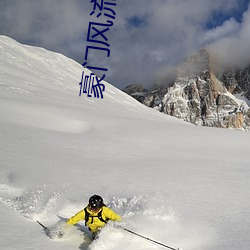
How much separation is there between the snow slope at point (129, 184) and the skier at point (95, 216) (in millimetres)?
229

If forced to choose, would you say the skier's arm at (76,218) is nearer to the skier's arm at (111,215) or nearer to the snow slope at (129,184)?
the snow slope at (129,184)

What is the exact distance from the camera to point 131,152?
11.7 m

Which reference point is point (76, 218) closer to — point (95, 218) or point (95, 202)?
point (95, 218)

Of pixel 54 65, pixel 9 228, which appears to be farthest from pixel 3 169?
pixel 54 65

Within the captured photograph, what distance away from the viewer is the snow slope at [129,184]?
530 centimetres

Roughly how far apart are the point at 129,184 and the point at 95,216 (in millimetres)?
2385

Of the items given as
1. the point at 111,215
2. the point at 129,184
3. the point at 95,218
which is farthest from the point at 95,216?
the point at 129,184

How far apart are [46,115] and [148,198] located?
41.3 ft

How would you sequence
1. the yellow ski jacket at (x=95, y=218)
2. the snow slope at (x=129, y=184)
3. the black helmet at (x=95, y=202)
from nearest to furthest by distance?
the snow slope at (x=129, y=184)
the black helmet at (x=95, y=202)
the yellow ski jacket at (x=95, y=218)

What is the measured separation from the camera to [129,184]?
7.96 metres

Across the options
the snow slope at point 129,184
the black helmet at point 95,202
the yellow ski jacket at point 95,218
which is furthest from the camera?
the yellow ski jacket at point 95,218

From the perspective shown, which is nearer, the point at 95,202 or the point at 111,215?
the point at 95,202

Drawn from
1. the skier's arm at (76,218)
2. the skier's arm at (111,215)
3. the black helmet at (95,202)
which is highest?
the black helmet at (95,202)

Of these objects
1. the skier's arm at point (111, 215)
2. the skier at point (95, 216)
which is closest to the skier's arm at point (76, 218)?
the skier at point (95, 216)
